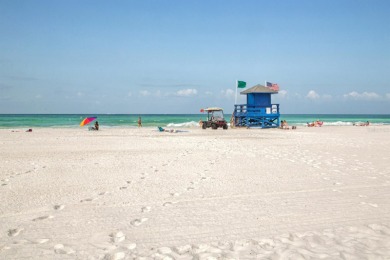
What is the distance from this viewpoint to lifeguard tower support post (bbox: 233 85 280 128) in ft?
101

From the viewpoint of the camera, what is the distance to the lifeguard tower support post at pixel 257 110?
101 ft

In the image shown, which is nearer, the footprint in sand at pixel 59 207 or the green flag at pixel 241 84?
the footprint in sand at pixel 59 207

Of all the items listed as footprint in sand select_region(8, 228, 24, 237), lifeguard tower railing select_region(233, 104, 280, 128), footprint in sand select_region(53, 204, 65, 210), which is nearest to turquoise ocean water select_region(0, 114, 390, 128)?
lifeguard tower railing select_region(233, 104, 280, 128)

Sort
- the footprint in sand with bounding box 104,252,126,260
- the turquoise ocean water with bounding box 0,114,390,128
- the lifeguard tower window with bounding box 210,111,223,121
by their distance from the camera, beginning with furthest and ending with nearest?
the turquoise ocean water with bounding box 0,114,390,128
the lifeguard tower window with bounding box 210,111,223,121
the footprint in sand with bounding box 104,252,126,260

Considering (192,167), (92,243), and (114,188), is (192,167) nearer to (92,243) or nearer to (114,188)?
(114,188)

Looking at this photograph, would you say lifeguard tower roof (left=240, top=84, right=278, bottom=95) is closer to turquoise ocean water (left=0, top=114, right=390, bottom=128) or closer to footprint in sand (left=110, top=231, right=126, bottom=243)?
turquoise ocean water (left=0, top=114, right=390, bottom=128)

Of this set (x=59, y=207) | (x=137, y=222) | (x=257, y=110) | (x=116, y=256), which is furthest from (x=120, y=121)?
(x=116, y=256)

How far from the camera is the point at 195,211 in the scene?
4.75 meters

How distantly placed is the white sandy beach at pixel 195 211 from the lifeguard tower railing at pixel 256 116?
72.9ft

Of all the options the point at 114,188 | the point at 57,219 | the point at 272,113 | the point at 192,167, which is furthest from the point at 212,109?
the point at 57,219

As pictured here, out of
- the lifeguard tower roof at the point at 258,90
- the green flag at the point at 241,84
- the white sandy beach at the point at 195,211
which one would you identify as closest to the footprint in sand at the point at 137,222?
the white sandy beach at the point at 195,211

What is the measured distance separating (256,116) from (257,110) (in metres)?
0.62

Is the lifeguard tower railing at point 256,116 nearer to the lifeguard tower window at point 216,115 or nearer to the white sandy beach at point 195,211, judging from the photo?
the lifeguard tower window at point 216,115

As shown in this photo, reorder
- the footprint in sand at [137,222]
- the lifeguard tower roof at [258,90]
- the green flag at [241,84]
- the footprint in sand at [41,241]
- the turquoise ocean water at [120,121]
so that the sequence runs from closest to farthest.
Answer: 1. the footprint in sand at [41,241]
2. the footprint in sand at [137,222]
3. the lifeguard tower roof at [258,90]
4. the green flag at [241,84]
5. the turquoise ocean water at [120,121]
